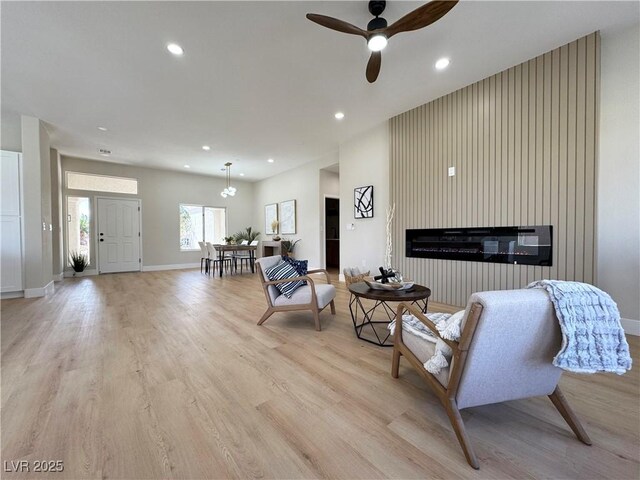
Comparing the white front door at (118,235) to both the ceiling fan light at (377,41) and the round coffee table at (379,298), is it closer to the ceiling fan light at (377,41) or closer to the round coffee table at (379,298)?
the round coffee table at (379,298)

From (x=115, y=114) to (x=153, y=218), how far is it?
13.4 ft

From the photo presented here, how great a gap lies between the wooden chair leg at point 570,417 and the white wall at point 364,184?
10.8ft

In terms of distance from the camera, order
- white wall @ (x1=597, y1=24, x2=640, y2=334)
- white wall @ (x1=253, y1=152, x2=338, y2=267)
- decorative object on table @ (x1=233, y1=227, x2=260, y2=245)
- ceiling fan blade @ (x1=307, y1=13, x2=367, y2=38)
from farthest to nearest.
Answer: decorative object on table @ (x1=233, y1=227, x2=260, y2=245) → white wall @ (x1=253, y1=152, x2=338, y2=267) → white wall @ (x1=597, y1=24, x2=640, y2=334) → ceiling fan blade @ (x1=307, y1=13, x2=367, y2=38)

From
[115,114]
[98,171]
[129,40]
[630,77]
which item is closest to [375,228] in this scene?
[630,77]

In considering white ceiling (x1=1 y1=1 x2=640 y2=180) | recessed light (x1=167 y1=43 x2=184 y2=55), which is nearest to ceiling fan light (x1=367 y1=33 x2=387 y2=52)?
white ceiling (x1=1 y1=1 x2=640 y2=180)

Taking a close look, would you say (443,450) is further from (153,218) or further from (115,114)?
(153,218)

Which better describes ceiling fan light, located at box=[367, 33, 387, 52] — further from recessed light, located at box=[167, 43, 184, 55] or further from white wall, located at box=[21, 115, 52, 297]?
white wall, located at box=[21, 115, 52, 297]

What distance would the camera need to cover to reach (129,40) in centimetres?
250

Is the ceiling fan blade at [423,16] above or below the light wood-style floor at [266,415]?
above

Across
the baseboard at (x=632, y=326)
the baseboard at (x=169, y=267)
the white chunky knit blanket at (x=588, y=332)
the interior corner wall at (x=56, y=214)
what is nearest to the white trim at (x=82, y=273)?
the interior corner wall at (x=56, y=214)

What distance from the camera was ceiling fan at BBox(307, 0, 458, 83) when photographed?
5.96 ft

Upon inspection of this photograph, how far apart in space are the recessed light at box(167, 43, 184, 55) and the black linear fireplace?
378 centimetres

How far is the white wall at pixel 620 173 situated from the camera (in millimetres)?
2473

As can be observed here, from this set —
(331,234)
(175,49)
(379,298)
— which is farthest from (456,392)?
(331,234)
